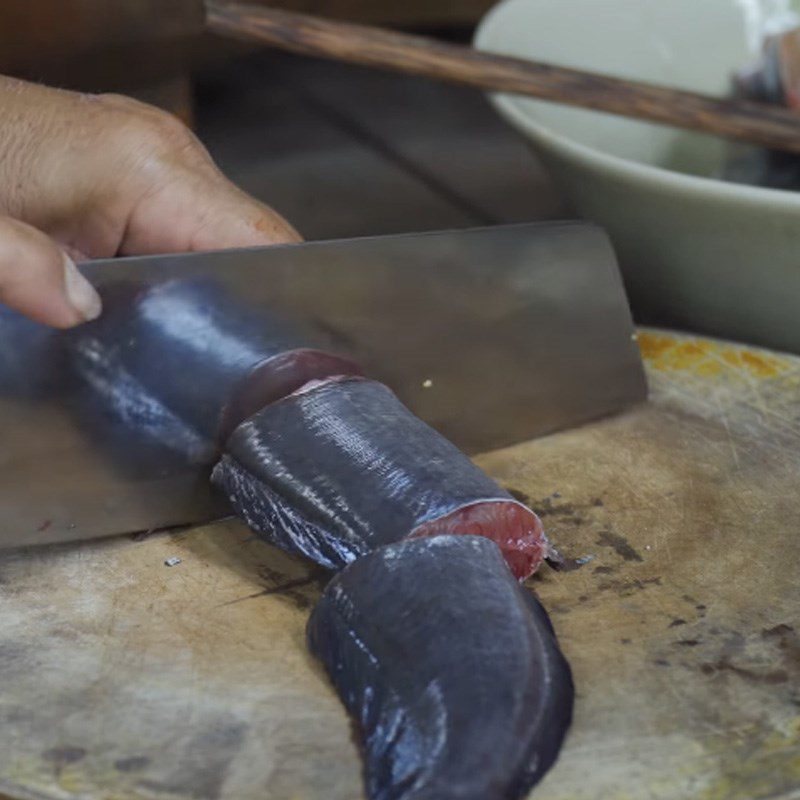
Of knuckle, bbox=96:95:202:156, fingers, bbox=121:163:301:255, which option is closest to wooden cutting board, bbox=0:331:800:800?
fingers, bbox=121:163:301:255

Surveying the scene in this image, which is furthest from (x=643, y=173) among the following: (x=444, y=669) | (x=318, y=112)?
(x=318, y=112)

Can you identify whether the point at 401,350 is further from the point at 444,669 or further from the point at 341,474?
the point at 444,669

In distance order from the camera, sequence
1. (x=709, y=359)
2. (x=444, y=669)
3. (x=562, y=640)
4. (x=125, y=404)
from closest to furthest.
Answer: (x=444, y=669) → (x=562, y=640) → (x=125, y=404) → (x=709, y=359)

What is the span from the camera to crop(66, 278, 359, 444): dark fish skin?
1.16 metres

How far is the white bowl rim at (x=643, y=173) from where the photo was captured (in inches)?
53.3

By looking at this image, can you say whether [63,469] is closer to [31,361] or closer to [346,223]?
→ [31,361]

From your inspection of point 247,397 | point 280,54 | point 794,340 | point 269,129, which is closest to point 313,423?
point 247,397

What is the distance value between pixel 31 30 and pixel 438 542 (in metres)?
1.10

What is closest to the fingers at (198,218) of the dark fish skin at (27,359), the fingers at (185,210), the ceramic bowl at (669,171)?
the fingers at (185,210)

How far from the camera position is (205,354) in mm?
1186

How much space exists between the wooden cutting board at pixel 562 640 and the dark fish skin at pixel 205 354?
113 mm

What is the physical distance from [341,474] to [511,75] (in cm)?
66

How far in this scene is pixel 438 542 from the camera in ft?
3.31

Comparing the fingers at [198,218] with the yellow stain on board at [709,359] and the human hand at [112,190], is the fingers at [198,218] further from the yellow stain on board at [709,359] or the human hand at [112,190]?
the yellow stain on board at [709,359]
